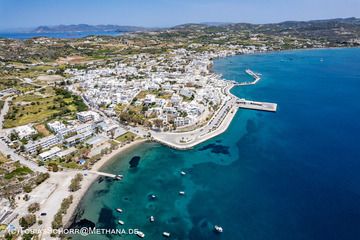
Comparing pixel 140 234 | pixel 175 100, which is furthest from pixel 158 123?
pixel 140 234

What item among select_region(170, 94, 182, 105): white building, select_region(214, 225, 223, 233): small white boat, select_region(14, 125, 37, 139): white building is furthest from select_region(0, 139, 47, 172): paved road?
select_region(170, 94, 182, 105): white building

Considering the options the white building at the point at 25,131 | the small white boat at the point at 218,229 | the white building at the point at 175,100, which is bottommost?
the small white boat at the point at 218,229

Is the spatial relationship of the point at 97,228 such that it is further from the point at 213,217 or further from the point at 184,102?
the point at 184,102

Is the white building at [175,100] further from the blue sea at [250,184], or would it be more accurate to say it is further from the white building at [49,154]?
the white building at [49,154]

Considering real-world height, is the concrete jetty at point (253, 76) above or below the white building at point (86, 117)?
above

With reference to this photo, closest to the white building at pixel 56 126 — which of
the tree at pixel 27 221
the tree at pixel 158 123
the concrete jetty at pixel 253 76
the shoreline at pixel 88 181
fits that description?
the shoreline at pixel 88 181

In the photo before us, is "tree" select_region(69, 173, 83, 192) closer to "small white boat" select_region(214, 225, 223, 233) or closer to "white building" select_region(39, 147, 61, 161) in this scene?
"white building" select_region(39, 147, 61, 161)

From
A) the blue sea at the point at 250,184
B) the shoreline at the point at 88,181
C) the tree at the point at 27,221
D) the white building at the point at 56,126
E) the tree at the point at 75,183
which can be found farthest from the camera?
the white building at the point at 56,126

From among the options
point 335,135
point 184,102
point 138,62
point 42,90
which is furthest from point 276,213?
point 138,62
